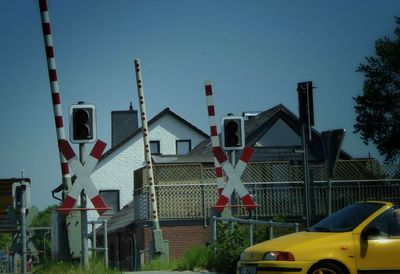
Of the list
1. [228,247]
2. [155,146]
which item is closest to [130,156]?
[155,146]

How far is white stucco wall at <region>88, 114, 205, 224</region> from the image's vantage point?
58625 mm

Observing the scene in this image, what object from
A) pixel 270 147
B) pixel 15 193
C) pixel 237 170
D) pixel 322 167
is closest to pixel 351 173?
pixel 322 167

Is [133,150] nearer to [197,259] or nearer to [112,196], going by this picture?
[112,196]

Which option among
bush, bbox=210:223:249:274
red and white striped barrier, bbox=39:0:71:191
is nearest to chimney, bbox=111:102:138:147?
bush, bbox=210:223:249:274

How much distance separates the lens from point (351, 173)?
34.1 meters

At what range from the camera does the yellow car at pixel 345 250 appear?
38.1ft

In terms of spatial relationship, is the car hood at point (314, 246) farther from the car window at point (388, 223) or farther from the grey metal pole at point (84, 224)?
the grey metal pole at point (84, 224)

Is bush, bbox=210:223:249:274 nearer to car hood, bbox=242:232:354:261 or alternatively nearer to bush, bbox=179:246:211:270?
bush, bbox=179:246:211:270

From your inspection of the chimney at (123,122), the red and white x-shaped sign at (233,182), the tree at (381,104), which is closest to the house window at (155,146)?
the chimney at (123,122)

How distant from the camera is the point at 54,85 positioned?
1401 centimetres

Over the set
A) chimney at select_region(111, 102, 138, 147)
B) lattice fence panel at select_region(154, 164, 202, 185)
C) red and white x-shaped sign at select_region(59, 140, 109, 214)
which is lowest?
red and white x-shaped sign at select_region(59, 140, 109, 214)

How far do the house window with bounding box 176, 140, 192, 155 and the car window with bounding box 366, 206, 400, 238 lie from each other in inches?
1940

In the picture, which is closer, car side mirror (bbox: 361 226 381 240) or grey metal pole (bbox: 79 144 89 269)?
car side mirror (bbox: 361 226 381 240)

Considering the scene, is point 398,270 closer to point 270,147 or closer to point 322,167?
point 322,167
